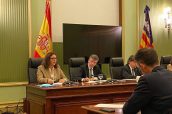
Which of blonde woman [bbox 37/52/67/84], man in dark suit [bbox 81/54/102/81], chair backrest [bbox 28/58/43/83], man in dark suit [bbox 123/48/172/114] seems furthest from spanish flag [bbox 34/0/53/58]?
man in dark suit [bbox 123/48/172/114]

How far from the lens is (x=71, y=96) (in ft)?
14.5

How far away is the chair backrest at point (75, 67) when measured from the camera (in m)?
5.71

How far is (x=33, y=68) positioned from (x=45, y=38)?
742mm


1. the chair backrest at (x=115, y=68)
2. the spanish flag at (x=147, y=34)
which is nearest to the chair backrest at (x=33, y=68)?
the chair backrest at (x=115, y=68)

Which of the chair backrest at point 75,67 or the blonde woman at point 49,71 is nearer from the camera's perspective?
the blonde woman at point 49,71

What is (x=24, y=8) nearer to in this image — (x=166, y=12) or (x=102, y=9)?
(x=102, y=9)

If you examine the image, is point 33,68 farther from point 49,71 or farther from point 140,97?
point 140,97

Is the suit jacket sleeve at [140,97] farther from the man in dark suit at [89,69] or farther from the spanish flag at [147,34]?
the spanish flag at [147,34]

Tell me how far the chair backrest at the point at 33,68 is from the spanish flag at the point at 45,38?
325 millimetres

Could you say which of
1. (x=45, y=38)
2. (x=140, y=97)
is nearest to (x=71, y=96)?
(x=45, y=38)

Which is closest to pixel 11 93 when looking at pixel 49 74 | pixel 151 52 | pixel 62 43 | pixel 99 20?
pixel 49 74

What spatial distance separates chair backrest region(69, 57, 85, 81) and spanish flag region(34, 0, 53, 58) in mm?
551

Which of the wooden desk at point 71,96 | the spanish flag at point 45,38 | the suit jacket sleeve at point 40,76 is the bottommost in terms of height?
the wooden desk at point 71,96

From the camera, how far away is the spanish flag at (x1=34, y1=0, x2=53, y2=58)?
19.0 feet
